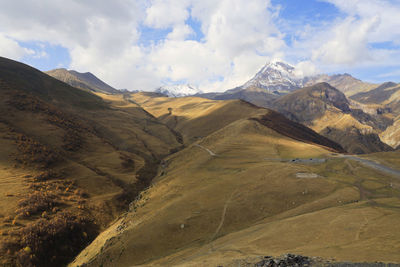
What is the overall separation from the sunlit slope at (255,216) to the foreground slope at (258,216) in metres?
0.09

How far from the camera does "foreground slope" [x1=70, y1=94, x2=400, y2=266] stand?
69.4 feet

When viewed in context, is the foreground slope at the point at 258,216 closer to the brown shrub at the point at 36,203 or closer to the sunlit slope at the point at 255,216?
the sunlit slope at the point at 255,216

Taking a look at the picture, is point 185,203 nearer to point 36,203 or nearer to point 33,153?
point 36,203

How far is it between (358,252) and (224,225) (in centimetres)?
1933

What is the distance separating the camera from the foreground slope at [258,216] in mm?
21156

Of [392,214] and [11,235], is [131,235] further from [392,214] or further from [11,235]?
[392,214]

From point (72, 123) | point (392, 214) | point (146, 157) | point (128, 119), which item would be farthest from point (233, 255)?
point (128, 119)

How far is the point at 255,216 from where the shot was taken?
34.9 meters

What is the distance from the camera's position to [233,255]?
68.5 feet

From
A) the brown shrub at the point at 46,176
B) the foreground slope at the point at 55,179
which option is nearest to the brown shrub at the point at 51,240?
the foreground slope at the point at 55,179

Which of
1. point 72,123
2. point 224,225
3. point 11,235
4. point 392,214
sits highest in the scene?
point 72,123

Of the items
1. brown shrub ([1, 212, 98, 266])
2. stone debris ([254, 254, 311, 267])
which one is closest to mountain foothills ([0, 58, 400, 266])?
brown shrub ([1, 212, 98, 266])

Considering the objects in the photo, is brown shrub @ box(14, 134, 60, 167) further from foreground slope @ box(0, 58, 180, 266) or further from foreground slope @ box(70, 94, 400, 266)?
foreground slope @ box(70, 94, 400, 266)

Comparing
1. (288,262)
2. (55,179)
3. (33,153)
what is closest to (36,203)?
(55,179)
